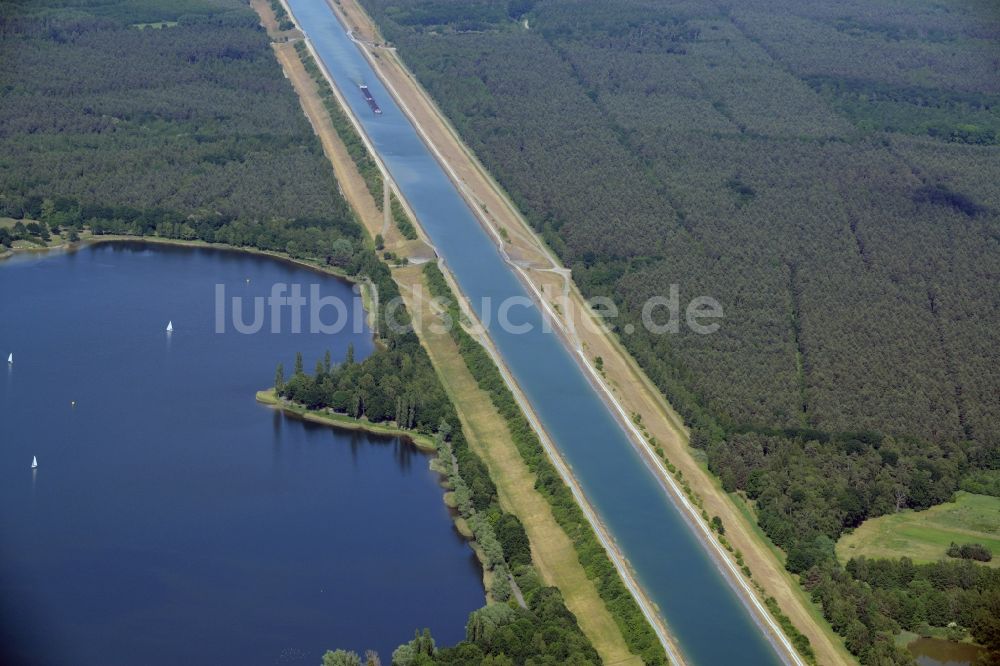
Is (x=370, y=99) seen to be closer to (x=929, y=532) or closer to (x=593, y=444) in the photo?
(x=593, y=444)

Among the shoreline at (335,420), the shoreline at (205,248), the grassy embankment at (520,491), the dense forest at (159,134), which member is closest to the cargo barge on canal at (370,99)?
the dense forest at (159,134)

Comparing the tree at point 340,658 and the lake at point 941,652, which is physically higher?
the tree at point 340,658

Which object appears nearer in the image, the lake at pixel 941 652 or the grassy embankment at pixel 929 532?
the lake at pixel 941 652

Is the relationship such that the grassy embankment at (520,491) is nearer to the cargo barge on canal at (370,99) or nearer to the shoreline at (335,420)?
the shoreline at (335,420)

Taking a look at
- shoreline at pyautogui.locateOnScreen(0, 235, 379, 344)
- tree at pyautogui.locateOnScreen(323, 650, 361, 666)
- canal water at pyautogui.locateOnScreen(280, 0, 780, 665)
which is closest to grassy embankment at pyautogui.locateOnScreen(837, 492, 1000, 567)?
canal water at pyautogui.locateOnScreen(280, 0, 780, 665)

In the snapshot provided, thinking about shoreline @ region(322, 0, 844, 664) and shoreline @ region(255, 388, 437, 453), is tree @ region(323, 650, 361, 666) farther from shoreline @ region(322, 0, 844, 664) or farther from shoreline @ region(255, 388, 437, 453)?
shoreline @ region(255, 388, 437, 453)

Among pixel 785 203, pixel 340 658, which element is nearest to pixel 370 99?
pixel 785 203

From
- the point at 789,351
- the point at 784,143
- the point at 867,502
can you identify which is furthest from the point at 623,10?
the point at 867,502
